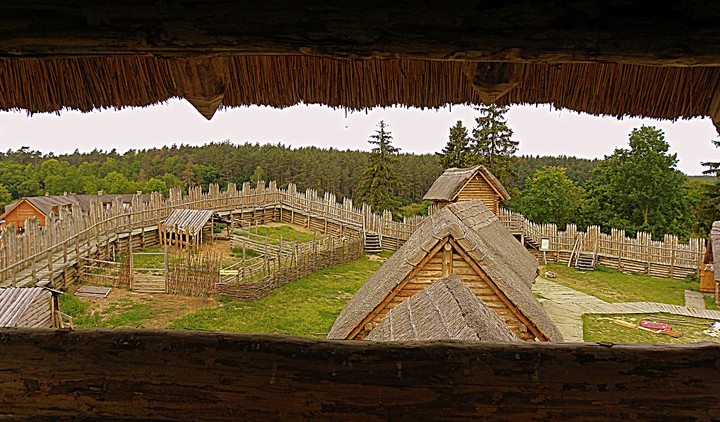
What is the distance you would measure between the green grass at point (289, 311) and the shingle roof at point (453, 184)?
5381 millimetres

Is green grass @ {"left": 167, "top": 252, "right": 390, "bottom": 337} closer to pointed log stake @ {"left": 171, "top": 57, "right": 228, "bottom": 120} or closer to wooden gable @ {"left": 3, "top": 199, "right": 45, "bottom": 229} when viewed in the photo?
pointed log stake @ {"left": 171, "top": 57, "right": 228, "bottom": 120}

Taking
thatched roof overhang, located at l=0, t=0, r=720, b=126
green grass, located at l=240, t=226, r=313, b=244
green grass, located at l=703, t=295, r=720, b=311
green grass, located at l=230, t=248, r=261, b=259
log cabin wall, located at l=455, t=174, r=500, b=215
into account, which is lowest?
green grass, located at l=703, t=295, r=720, b=311

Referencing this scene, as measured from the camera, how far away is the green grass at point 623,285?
56.0 feet

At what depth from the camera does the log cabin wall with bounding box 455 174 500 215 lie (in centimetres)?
2155

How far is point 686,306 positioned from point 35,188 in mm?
51837

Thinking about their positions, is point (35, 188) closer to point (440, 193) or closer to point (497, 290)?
point (440, 193)

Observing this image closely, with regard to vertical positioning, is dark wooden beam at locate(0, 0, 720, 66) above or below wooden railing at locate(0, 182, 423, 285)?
above

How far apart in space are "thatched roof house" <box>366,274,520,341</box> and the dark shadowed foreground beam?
6.98 feet

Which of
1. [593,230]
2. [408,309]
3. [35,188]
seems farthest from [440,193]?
[35,188]

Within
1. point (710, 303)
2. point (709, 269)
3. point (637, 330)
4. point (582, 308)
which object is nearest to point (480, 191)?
point (582, 308)

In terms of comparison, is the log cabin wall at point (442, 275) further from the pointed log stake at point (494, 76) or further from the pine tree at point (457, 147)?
the pine tree at point (457, 147)

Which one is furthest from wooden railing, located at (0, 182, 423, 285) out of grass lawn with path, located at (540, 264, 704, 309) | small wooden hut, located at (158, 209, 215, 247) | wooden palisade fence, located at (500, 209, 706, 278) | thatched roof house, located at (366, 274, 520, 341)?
thatched roof house, located at (366, 274, 520, 341)

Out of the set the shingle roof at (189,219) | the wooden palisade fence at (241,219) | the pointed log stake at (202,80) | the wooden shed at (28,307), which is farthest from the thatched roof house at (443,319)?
the shingle roof at (189,219)

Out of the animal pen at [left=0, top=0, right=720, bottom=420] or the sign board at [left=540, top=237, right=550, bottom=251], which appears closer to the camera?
the animal pen at [left=0, top=0, right=720, bottom=420]
